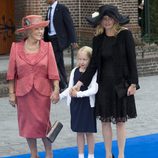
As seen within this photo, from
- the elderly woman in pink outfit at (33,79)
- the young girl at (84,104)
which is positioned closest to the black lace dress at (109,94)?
the young girl at (84,104)

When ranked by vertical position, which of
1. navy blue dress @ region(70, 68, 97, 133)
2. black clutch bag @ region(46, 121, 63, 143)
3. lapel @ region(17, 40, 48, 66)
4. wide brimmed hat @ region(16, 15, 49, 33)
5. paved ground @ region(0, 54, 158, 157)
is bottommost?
paved ground @ region(0, 54, 158, 157)

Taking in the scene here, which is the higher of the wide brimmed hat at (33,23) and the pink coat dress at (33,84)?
the wide brimmed hat at (33,23)

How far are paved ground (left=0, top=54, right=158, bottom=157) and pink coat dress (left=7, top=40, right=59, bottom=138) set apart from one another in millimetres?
1051

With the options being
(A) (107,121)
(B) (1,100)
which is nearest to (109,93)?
(A) (107,121)

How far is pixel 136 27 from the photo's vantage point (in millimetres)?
16812

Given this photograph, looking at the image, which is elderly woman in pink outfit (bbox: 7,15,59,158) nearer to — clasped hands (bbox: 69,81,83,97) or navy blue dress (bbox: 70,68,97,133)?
clasped hands (bbox: 69,81,83,97)

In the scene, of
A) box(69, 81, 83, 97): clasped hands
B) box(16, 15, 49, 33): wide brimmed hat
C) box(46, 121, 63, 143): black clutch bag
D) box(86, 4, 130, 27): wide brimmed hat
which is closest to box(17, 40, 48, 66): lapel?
box(16, 15, 49, 33): wide brimmed hat

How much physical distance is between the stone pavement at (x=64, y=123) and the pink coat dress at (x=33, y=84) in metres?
1.06

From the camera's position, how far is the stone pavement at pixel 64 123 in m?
8.13

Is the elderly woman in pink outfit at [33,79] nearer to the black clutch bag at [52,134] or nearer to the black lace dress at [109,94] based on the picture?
the black clutch bag at [52,134]

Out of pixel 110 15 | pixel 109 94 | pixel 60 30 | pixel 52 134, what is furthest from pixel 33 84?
pixel 60 30

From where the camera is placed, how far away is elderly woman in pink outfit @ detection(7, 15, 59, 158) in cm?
674

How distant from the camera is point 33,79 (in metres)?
6.74

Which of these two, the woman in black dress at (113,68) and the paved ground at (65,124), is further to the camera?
the paved ground at (65,124)
